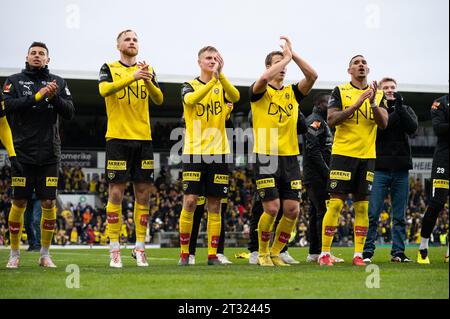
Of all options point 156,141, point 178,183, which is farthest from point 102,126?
point 178,183

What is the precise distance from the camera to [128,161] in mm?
9094

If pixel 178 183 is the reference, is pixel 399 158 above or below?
above

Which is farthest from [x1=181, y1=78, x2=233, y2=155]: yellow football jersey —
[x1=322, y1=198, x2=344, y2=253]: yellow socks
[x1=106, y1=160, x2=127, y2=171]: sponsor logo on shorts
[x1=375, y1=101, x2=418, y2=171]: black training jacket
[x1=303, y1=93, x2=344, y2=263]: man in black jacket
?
[x1=375, y1=101, x2=418, y2=171]: black training jacket

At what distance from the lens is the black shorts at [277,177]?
915cm

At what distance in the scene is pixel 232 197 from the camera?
34.2 meters

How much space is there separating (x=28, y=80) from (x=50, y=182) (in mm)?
1259

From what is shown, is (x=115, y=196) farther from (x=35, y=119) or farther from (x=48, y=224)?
(x=35, y=119)

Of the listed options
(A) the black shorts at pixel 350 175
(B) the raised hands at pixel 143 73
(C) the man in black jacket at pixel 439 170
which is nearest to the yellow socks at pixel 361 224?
(A) the black shorts at pixel 350 175

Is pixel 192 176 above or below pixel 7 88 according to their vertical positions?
below

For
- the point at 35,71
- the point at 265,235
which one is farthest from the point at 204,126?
the point at 35,71

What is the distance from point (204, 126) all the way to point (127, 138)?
1.02 metres

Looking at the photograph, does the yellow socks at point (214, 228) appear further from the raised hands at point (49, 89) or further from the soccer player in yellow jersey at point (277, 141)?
the raised hands at point (49, 89)
